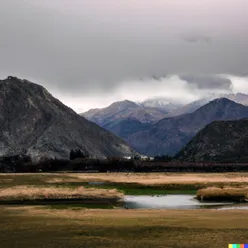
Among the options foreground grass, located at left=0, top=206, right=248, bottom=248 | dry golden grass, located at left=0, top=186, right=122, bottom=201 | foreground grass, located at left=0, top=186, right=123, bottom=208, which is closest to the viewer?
foreground grass, located at left=0, top=206, right=248, bottom=248

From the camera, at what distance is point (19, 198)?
74.4m

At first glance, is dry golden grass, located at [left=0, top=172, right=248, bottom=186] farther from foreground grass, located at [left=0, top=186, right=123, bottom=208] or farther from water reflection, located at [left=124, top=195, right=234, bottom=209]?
water reflection, located at [left=124, top=195, right=234, bottom=209]

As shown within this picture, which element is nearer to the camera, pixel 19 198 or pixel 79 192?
pixel 19 198

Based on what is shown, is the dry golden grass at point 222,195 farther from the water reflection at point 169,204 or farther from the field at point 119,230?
the field at point 119,230

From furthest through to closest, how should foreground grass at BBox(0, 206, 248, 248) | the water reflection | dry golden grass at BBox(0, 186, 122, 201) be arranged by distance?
1. dry golden grass at BBox(0, 186, 122, 201)
2. the water reflection
3. foreground grass at BBox(0, 206, 248, 248)

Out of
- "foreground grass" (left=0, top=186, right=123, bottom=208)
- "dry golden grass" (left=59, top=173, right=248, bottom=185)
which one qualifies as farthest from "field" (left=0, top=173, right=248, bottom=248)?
"dry golden grass" (left=59, top=173, right=248, bottom=185)

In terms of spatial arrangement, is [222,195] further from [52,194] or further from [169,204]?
[52,194]

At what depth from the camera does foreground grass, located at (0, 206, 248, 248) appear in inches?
1256

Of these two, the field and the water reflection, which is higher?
the field

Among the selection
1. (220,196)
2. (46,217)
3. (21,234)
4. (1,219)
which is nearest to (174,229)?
(21,234)

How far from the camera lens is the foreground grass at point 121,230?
3189 cm

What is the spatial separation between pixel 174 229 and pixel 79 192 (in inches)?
1827

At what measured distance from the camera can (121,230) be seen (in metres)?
37.6

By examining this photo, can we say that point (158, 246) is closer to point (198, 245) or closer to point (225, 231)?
point (198, 245)
